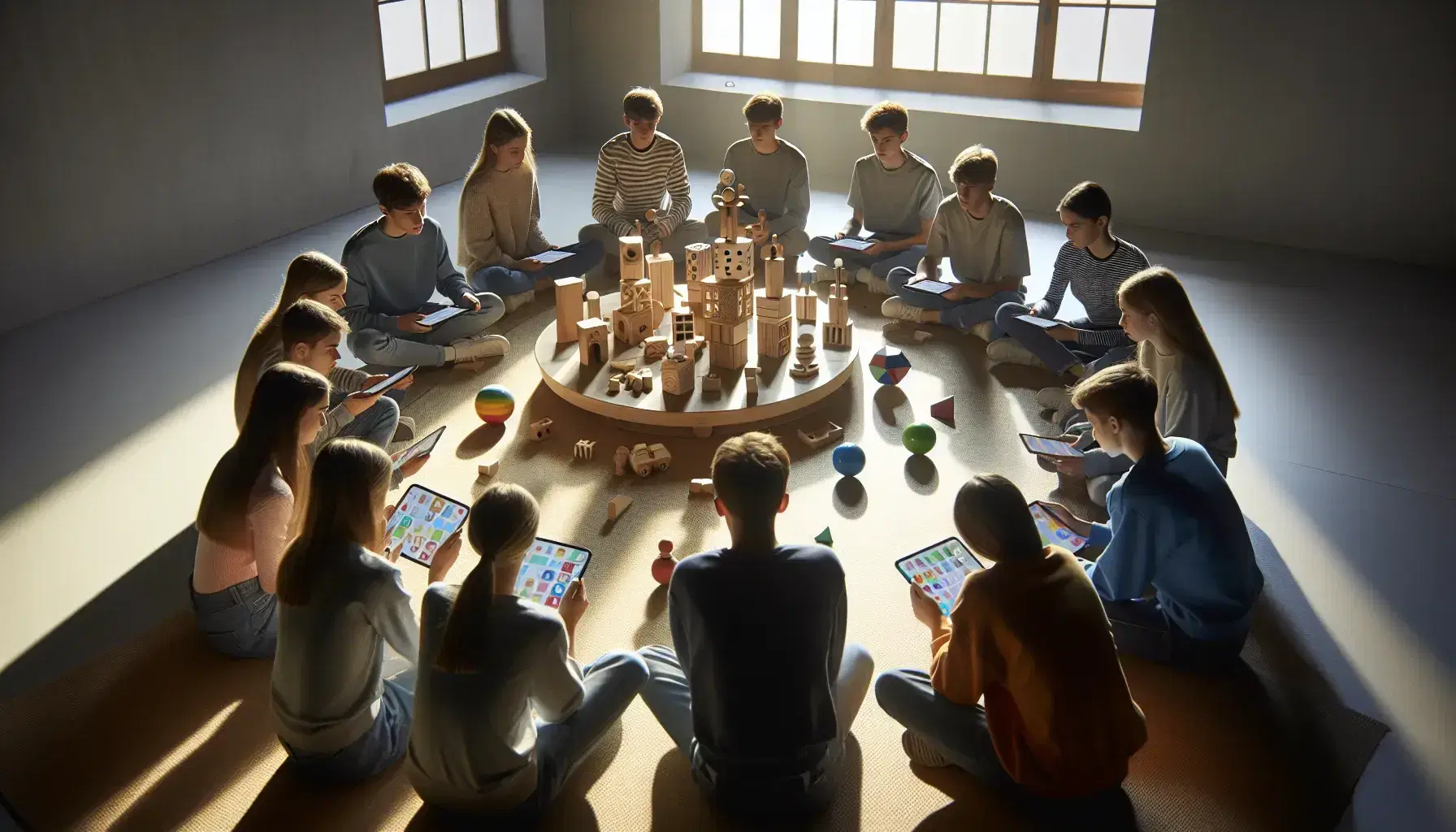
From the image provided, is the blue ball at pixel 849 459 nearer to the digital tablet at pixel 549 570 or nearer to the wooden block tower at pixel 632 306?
the wooden block tower at pixel 632 306

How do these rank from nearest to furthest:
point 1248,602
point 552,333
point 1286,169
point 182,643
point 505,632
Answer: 1. point 505,632
2. point 1248,602
3. point 182,643
4. point 552,333
5. point 1286,169

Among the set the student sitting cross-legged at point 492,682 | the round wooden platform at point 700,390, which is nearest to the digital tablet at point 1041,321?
the round wooden platform at point 700,390

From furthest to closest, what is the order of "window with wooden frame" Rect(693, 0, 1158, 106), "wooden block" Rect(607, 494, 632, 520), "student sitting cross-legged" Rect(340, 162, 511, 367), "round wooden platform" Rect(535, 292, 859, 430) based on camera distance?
"window with wooden frame" Rect(693, 0, 1158, 106) < "student sitting cross-legged" Rect(340, 162, 511, 367) < "round wooden platform" Rect(535, 292, 859, 430) < "wooden block" Rect(607, 494, 632, 520)

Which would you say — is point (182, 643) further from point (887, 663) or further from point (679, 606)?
point (887, 663)

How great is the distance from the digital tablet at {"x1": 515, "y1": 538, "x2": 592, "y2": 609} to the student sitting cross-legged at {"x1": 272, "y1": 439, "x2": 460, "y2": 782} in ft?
1.66

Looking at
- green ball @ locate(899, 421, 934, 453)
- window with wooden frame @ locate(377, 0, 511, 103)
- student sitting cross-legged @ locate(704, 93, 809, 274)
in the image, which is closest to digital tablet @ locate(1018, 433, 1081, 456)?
green ball @ locate(899, 421, 934, 453)

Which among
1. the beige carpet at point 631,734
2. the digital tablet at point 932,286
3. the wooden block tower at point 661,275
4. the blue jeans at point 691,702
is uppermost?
the wooden block tower at point 661,275

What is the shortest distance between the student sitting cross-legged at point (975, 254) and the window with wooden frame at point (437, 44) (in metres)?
4.20

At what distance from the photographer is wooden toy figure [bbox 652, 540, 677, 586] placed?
4.05 meters

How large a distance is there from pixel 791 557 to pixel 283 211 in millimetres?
5802

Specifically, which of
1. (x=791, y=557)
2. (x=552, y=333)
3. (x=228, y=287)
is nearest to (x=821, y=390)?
(x=552, y=333)

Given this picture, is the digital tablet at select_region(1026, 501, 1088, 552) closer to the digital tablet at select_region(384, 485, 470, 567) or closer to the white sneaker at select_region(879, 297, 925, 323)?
the digital tablet at select_region(384, 485, 470, 567)

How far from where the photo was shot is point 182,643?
12.5ft

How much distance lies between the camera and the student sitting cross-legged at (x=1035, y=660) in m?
2.75
